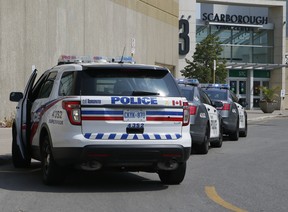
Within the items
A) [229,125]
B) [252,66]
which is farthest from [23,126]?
[252,66]

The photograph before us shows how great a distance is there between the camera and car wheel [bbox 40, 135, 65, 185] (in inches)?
360

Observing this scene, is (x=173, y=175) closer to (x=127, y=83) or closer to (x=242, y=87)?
(x=127, y=83)

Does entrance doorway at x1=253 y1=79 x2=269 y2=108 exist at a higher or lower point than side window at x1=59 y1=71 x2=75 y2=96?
lower

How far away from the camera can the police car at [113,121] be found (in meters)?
8.68

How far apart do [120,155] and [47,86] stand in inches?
88.0

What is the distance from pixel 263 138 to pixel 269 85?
118 feet

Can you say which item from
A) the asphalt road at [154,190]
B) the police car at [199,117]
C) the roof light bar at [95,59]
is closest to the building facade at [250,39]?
the police car at [199,117]

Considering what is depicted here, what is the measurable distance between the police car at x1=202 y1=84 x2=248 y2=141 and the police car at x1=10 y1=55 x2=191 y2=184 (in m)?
8.81

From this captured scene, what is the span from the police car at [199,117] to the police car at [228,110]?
2349mm

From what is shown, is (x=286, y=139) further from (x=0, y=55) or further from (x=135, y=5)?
(x=135, y=5)

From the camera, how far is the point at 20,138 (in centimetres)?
1099

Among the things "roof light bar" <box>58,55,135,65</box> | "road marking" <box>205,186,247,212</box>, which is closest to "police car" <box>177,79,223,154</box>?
"roof light bar" <box>58,55,135,65</box>

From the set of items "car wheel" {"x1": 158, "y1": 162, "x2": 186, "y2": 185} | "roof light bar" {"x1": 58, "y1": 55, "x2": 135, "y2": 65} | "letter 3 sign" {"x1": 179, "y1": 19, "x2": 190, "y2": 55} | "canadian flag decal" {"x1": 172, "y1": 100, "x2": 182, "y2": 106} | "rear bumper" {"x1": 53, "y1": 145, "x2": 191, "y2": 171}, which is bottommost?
"car wheel" {"x1": 158, "y1": 162, "x2": 186, "y2": 185}

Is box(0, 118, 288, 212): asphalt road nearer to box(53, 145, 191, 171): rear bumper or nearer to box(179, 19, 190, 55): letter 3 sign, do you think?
box(53, 145, 191, 171): rear bumper
